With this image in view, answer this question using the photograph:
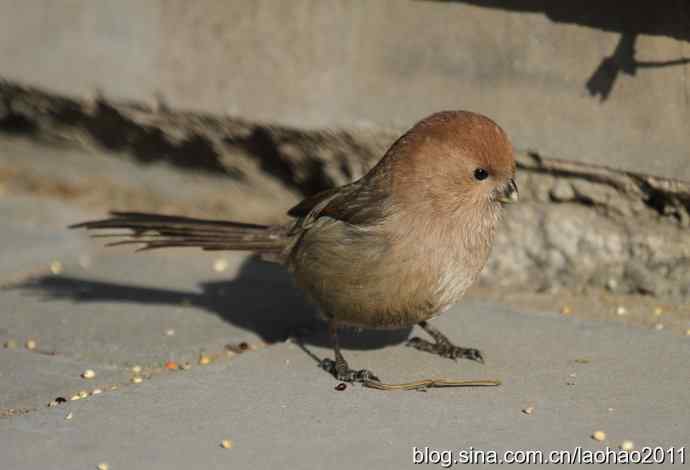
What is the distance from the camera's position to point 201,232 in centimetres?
602

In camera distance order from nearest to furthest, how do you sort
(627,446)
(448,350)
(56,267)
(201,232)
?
(627,446)
(448,350)
(201,232)
(56,267)

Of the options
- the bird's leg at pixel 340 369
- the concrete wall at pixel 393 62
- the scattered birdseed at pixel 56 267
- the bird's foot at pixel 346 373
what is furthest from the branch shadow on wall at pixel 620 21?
the scattered birdseed at pixel 56 267

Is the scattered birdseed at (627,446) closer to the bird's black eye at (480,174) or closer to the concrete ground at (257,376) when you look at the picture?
the concrete ground at (257,376)

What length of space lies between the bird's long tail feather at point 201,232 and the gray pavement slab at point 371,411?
60 cm

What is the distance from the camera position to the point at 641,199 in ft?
19.8

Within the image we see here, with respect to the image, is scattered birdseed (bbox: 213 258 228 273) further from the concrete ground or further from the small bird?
the small bird

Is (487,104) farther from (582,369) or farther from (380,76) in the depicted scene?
(582,369)

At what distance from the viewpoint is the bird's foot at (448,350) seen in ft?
17.9

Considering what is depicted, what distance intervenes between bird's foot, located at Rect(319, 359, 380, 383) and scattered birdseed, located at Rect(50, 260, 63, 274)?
2.10 metres

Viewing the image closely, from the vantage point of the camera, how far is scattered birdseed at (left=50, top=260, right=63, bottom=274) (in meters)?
6.75

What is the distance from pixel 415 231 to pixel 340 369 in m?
0.70

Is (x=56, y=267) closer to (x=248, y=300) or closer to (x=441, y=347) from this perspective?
(x=248, y=300)

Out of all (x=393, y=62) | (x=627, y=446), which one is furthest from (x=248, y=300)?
(x=627, y=446)

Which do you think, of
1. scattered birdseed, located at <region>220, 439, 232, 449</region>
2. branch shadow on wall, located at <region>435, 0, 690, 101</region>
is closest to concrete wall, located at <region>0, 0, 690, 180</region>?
branch shadow on wall, located at <region>435, 0, 690, 101</region>
